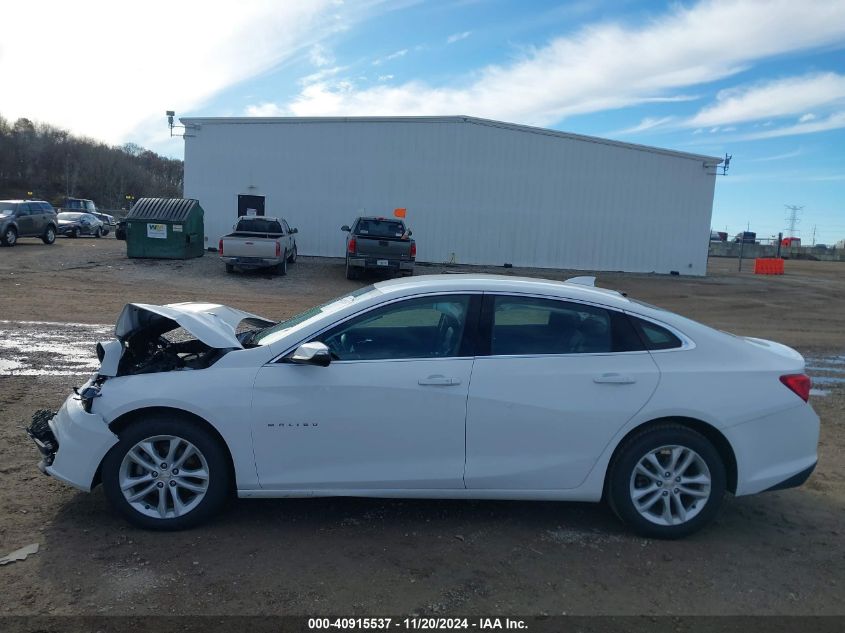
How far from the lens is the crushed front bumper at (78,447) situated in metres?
3.94

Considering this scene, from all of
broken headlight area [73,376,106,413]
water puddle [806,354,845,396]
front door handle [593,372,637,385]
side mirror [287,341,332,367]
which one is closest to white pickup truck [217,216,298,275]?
water puddle [806,354,845,396]

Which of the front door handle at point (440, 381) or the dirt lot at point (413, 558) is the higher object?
the front door handle at point (440, 381)

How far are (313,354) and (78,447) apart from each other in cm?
153

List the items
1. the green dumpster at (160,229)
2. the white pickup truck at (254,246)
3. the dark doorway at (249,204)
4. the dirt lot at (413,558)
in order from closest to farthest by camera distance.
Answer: the dirt lot at (413,558) → the white pickup truck at (254,246) → the green dumpster at (160,229) → the dark doorway at (249,204)

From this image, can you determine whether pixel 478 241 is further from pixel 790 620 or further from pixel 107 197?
pixel 107 197

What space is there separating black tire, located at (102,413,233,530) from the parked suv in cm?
2584

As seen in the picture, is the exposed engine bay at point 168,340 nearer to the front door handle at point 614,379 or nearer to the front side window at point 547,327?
the front side window at point 547,327

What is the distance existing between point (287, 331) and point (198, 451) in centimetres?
89

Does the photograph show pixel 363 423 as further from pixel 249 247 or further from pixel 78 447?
pixel 249 247

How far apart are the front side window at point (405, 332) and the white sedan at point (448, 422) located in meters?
0.01

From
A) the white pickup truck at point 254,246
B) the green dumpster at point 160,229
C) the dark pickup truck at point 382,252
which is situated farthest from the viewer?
the green dumpster at point 160,229

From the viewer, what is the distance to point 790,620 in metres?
3.29

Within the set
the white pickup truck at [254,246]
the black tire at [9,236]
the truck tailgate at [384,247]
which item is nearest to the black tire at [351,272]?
the truck tailgate at [384,247]

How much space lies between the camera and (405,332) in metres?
4.21
